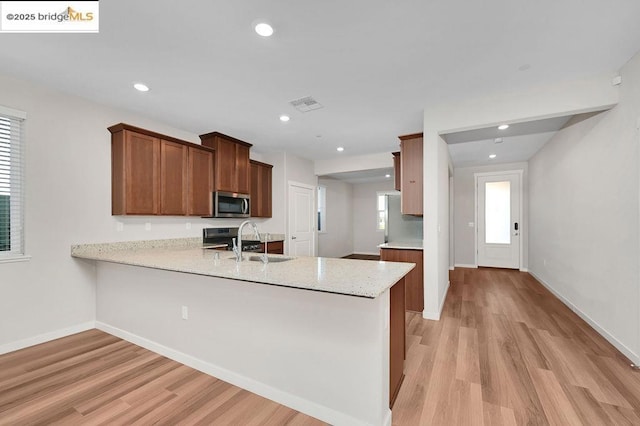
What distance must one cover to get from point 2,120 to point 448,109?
15.6 feet

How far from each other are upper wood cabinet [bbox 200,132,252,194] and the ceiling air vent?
1659 millimetres

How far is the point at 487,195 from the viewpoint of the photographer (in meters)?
6.89

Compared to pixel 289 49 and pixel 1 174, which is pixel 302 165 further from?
pixel 1 174

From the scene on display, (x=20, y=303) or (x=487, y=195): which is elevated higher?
(x=487, y=195)

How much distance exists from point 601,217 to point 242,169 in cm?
488

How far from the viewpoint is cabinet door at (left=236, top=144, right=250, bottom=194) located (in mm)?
4840

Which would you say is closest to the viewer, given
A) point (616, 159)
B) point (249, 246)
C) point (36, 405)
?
point (36, 405)

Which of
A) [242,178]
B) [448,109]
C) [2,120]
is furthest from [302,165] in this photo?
[2,120]

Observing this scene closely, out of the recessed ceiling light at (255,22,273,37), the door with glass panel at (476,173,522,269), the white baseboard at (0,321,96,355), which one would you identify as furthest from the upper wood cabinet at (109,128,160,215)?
the door with glass panel at (476,173,522,269)

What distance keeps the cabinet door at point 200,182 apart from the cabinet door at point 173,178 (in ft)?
0.29

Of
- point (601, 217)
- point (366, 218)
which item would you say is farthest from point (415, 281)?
point (366, 218)

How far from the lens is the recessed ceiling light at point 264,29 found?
1969 mm

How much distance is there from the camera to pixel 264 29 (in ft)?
6.59

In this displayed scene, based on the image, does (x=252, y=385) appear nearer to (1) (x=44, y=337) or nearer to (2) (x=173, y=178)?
(1) (x=44, y=337)
